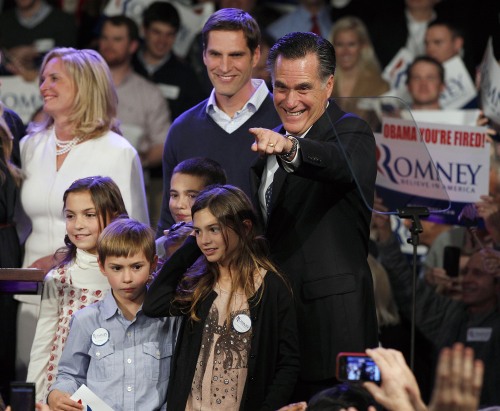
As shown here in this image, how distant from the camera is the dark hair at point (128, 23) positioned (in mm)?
7203

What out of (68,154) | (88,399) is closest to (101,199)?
(68,154)

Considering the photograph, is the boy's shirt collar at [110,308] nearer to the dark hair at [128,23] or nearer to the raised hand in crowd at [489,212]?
the raised hand in crowd at [489,212]

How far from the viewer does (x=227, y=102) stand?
4.66 m

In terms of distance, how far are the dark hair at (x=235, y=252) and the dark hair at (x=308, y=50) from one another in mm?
521

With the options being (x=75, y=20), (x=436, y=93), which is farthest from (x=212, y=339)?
(x=75, y=20)

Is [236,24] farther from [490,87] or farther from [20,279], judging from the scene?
[490,87]

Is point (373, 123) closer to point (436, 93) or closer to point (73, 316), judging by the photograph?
point (73, 316)

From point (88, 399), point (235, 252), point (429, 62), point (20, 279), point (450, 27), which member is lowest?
point (88, 399)

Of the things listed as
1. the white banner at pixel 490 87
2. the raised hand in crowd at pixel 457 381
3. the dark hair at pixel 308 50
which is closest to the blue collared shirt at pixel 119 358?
the dark hair at pixel 308 50

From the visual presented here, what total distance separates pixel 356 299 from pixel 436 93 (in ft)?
11.1

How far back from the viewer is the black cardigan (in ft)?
12.3

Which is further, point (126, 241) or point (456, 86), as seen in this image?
point (456, 86)

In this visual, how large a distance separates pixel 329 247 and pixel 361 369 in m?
0.95

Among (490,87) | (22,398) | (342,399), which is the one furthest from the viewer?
(490,87)
